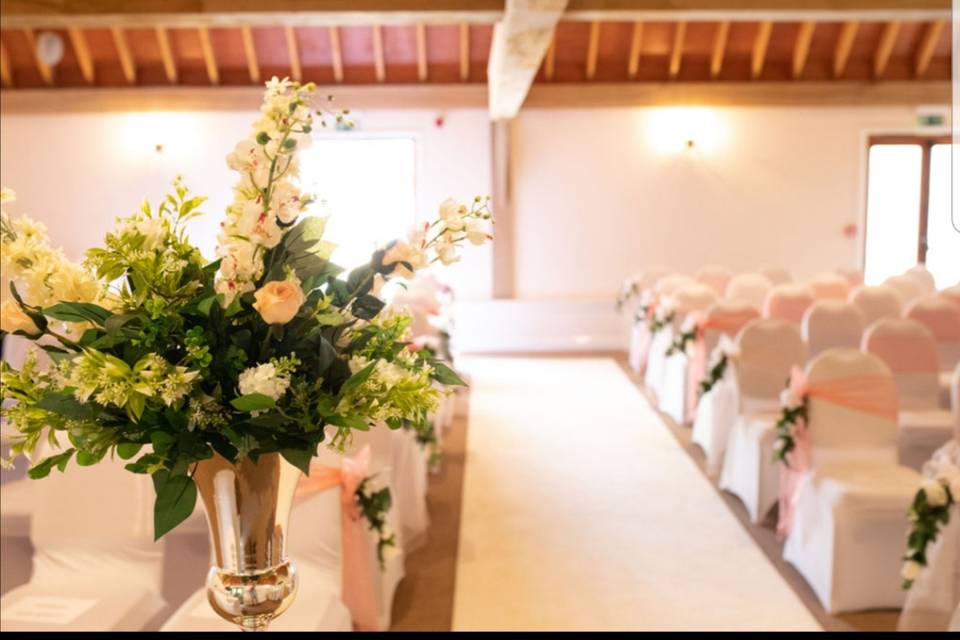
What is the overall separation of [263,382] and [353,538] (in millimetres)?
2256

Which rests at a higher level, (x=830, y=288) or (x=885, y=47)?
(x=885, y=47)

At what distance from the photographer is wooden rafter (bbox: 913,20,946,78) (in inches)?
429

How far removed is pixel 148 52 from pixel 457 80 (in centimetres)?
353

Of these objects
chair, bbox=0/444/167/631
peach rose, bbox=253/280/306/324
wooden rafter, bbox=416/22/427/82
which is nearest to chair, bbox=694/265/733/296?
wooden rafter, bbox=416/22/427/82

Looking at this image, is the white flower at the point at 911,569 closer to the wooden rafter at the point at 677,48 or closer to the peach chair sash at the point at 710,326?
the peach chair sash at the point at 710,326

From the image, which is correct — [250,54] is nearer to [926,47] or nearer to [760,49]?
[760,49]

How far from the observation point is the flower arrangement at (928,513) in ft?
10.8

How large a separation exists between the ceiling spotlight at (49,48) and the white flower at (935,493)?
25.7 feet

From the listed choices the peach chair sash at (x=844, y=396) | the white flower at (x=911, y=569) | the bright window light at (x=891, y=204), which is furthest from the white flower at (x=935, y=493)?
the bright window light at (x=891, y=204)

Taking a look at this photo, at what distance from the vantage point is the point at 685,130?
1153cm

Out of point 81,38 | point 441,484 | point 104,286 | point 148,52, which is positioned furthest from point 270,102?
point 148,52

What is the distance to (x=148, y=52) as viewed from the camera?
1045 cm

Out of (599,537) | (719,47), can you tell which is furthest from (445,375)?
(719,47)

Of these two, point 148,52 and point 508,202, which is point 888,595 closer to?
point 508,202
